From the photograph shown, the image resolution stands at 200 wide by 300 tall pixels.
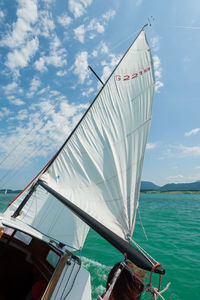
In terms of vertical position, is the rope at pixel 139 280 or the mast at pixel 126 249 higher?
the mast at pixel 126 249

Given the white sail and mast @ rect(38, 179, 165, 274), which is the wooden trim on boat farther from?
mast @ rect(38, 179, 165, 274)

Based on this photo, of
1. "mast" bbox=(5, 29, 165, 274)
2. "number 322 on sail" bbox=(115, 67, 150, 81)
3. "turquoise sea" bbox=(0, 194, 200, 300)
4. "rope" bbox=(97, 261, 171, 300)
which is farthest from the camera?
"number 322 on sail" bbox=(115, 67, 150, 81)

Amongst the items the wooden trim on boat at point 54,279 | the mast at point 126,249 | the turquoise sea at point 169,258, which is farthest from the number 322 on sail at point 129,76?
the turquoise sea at point 169,258

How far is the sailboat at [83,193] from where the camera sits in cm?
338

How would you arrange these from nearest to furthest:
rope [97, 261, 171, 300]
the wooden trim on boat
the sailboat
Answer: rope [97, 261, 171, 300] < the wooden trim on boat < the sailboat

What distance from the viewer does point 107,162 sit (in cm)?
411

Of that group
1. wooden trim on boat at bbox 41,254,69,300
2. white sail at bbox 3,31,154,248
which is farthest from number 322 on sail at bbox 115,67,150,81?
wooden trim on boat at bbox 41,254,69,300

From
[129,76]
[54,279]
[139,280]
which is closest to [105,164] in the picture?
[139,280]

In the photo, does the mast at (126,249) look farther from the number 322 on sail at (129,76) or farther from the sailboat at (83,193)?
the number 322 on sail at (129,76)

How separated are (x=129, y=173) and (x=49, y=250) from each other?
3.32 metres

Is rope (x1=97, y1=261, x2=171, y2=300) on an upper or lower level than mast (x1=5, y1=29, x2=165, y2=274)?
lower

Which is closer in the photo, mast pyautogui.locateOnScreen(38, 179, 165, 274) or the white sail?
mast pyautogui.locateOnScreen(38, 179, 165, 274)

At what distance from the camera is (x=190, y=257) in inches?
277

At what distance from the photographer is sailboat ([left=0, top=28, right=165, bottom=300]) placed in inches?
133
